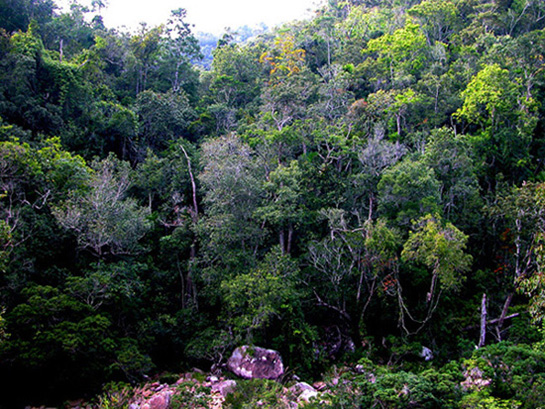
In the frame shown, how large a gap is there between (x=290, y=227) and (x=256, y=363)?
5.08 metres

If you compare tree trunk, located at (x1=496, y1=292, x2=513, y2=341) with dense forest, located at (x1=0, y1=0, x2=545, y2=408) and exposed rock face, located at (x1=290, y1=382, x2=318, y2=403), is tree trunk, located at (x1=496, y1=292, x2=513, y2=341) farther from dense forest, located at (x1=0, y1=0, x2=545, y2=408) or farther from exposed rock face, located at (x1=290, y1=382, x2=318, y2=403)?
exposed rock face, located at (x1=290, y1=382, x2=318, y2=403)

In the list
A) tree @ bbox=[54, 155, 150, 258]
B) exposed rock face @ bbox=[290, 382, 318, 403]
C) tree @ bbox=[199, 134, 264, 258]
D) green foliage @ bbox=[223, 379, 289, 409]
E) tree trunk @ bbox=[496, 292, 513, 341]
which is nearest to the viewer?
green foliage @ bbox=[223, 379, 289, 409]

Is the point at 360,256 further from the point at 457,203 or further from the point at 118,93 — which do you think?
the point at 118,93

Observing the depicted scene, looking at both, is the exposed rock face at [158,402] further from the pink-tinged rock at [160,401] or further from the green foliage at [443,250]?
the green foliage at [443,250]

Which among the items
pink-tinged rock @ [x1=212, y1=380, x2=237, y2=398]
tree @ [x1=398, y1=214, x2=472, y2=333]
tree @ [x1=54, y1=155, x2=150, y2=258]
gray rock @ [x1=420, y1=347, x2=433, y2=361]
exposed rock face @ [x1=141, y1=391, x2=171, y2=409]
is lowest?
gray rock @ [x1=420, y1=347, x2=433, y2=361]

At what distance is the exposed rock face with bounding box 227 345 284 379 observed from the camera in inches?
480

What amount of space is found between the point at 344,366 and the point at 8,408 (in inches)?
378

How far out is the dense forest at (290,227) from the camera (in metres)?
10.9

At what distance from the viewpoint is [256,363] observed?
1229cm

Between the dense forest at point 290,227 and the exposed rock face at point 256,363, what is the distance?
1.69 ft

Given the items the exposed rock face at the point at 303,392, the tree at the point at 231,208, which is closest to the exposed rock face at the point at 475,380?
the exposed rock face at the point at 303,392

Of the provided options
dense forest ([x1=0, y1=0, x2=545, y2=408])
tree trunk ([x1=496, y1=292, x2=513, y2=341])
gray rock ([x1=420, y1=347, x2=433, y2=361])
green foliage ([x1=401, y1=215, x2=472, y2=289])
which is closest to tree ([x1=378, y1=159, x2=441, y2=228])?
dense forest ([x1=0, y1=0, x2=545, y2=408])

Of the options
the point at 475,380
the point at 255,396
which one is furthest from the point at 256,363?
the point at 475,380

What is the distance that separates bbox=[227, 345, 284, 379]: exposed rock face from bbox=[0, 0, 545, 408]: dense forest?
51 cm
